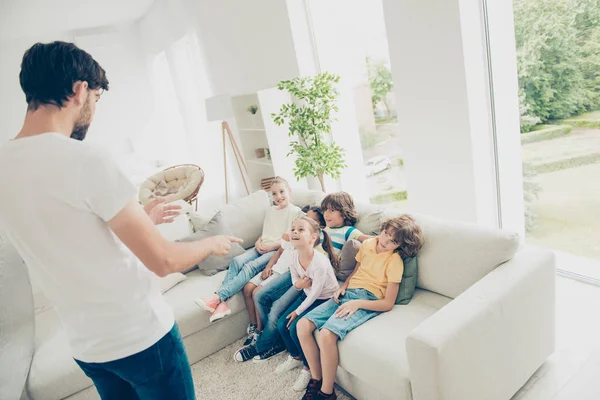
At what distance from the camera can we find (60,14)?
6.24 meters

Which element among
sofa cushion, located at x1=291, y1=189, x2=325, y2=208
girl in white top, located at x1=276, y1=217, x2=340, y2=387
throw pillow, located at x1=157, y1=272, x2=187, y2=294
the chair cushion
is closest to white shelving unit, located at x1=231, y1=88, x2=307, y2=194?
the chair cushion

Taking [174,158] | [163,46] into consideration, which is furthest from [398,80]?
[174,158]

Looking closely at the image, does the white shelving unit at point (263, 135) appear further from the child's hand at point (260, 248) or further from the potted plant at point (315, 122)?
the child's hand at point (260, 248)

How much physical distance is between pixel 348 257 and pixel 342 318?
43 cm

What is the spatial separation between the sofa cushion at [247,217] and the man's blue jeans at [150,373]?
201cm

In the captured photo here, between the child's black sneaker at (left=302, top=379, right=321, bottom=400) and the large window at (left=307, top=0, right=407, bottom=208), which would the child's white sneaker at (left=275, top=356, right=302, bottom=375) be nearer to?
the child's black sneaker at (left=302, top=379, right=321, bottom=400)

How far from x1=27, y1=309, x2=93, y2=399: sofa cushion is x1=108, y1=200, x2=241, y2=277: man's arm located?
1.64 metres

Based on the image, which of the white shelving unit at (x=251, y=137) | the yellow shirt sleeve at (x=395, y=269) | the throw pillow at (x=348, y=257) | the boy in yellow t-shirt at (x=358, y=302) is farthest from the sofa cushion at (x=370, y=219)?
the white shelving unit at (x=251, y=137)

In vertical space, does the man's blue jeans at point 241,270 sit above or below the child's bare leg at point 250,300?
above

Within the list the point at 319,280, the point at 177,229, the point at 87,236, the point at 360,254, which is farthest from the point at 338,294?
the point at 177,229

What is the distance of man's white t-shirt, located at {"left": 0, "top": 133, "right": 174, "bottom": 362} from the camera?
1.05m

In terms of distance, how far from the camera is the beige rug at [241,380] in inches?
91.9

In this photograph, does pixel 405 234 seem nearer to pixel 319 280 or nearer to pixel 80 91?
pixel 319 280

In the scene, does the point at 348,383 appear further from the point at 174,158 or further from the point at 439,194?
the point at 174,158
